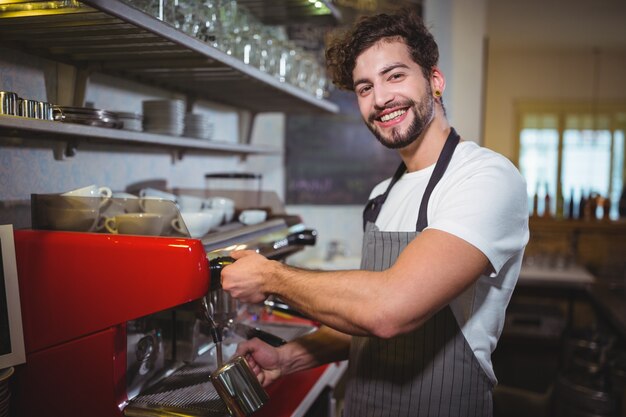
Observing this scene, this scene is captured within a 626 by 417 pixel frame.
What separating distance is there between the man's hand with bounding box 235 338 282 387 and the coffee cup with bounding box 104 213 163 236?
38 centimetres

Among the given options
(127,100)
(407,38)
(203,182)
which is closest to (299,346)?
(407,38)

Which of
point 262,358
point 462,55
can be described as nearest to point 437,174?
point 262,358

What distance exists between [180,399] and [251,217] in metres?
0.82

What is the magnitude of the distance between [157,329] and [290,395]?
406mm

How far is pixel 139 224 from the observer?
140cm

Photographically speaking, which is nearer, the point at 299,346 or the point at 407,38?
the point at 407,38

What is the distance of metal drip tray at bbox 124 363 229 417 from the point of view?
4.31 ft

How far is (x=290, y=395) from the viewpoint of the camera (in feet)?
5.17

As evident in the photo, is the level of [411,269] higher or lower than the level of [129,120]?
lower

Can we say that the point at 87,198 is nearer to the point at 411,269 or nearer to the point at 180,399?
the point at 180,399

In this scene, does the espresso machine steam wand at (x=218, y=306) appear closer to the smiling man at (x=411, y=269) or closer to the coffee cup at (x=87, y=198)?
the smiling man at (x=411, y=269)

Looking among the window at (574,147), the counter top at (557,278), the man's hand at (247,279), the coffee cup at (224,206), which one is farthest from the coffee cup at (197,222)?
the window at (574,147)

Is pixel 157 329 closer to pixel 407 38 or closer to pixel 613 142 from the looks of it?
pixel 407 38

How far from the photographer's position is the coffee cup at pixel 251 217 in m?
2.06
